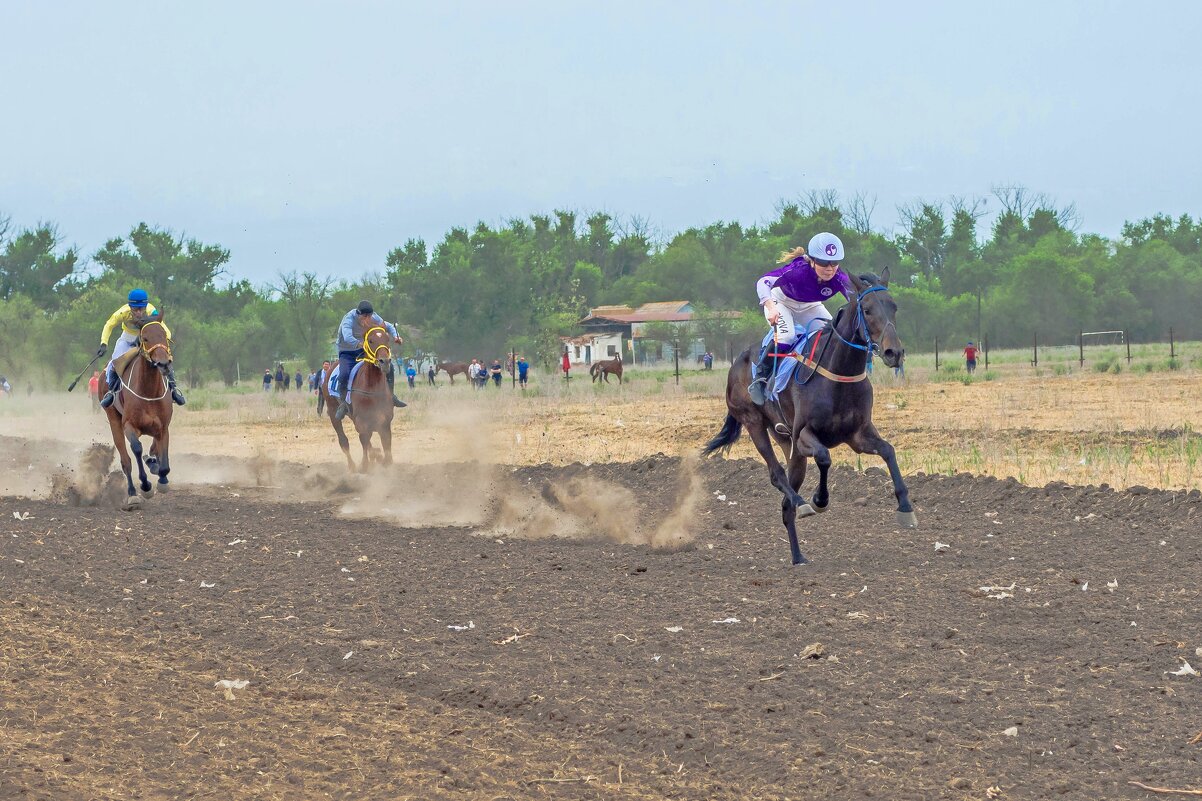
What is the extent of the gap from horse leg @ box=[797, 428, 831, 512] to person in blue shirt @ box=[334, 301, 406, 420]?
985 cm

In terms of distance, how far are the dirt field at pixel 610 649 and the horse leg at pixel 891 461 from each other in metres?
0.47

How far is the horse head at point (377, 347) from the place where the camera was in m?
20.2

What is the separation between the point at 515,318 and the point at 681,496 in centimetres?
7334

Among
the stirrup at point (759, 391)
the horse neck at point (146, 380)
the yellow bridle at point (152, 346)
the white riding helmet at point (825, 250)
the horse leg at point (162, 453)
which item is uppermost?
the white riding helmet at point (825, 250)

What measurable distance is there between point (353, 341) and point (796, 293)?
980 cm

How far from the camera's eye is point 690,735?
267 inches

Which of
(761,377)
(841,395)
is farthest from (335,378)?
(841,395)

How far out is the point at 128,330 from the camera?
17.5 meters

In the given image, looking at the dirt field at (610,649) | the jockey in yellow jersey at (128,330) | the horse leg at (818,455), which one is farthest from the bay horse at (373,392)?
the horse leg at (818,455)

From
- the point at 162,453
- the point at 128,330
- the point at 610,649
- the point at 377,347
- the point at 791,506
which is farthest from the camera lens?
the point at 377,347

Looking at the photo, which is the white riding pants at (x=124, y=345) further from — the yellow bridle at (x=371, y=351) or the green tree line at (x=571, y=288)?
the green tree line at (x=571, y=288)

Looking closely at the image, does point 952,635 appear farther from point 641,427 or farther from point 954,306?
point 954,306

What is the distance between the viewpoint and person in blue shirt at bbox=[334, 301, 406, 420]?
20.7m

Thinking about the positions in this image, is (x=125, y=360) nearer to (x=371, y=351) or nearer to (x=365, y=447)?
(x=371, y=351)
